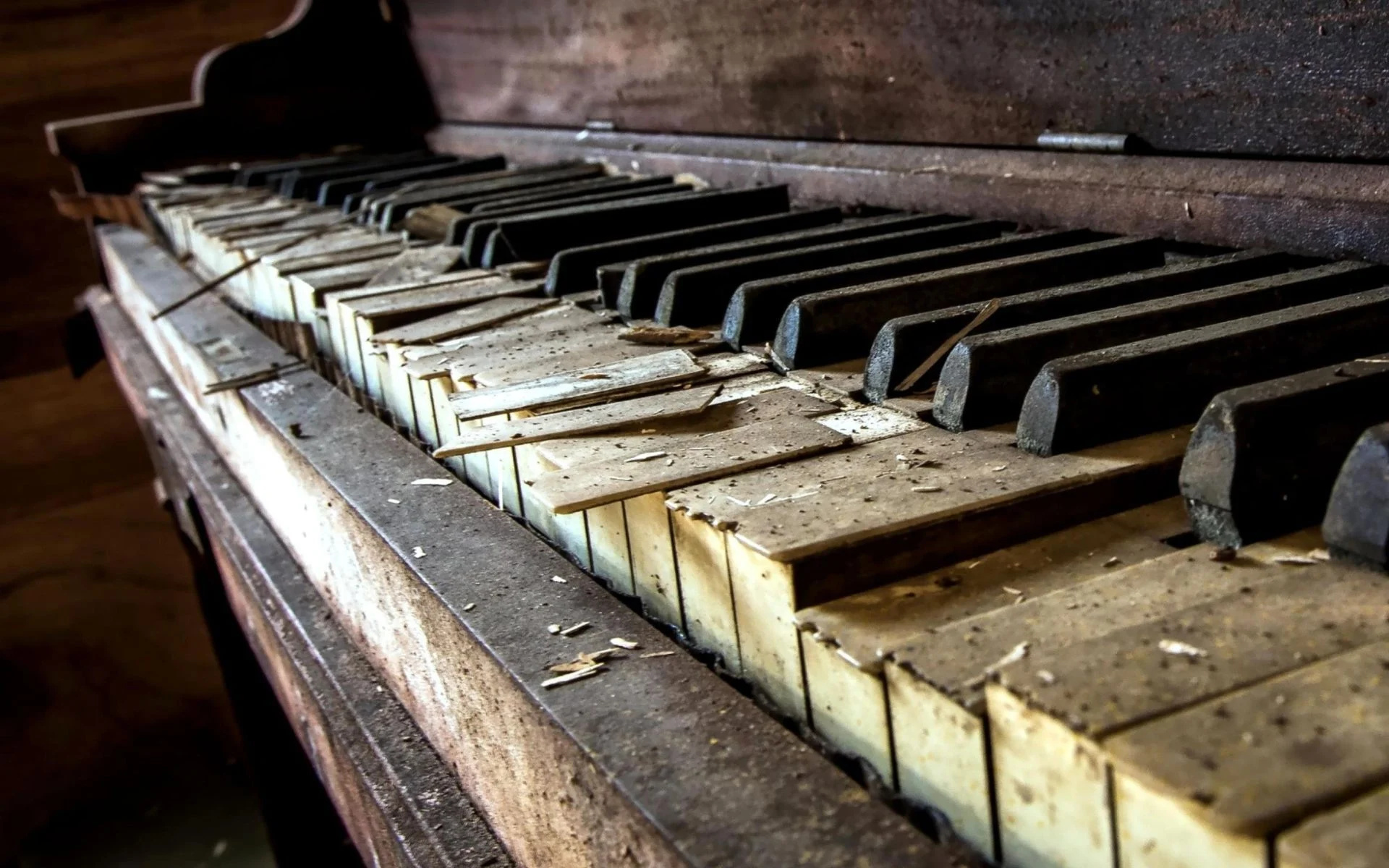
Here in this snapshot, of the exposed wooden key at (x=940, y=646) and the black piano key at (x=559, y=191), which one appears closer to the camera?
the exposed wooden key at (x=940, y=646)

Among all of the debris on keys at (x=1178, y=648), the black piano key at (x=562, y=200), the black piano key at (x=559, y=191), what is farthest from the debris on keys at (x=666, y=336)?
the black piano key at (x=559, y=191)

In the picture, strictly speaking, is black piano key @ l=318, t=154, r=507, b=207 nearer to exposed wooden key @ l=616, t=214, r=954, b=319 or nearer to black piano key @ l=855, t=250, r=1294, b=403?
exposed wooden key @ l=616, t=214, r=954, b=319

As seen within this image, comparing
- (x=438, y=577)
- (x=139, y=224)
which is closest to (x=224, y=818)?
(x=139, y=224)

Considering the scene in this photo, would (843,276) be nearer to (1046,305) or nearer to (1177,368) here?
(1046,305)

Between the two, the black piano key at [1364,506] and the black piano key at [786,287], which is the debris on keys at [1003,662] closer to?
the black piano key at [1364,506]

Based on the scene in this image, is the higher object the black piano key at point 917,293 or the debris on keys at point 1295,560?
the black piano key at point 917,293

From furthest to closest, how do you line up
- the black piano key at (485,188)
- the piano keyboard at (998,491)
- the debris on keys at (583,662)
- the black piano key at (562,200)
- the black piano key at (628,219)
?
the black piano key at (485,188) < the black piano key at (562,200) < the black piano key at (628,219) < the debris on keys at (583,662) < the piano keyboard at (998,491)

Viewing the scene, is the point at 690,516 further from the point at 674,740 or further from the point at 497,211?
the point at 497,211

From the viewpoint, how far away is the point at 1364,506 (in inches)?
28.4

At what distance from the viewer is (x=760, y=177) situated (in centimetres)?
218

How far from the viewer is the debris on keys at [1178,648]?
25.6 inches

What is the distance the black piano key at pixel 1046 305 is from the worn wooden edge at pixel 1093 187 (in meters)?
0.05

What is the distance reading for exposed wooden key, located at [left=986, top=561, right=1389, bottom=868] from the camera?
0.61m

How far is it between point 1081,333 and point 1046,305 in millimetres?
124
